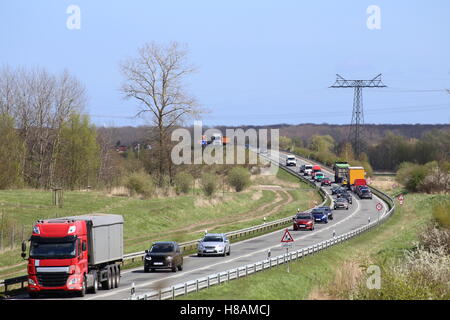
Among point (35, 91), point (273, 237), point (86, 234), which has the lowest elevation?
point (273, 237)

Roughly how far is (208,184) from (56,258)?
58272 mm

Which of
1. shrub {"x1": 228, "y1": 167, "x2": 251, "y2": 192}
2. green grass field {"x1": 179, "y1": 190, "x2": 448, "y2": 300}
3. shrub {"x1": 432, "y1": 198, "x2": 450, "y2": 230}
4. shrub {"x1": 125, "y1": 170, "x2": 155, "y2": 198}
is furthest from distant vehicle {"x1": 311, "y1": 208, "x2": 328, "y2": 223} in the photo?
shrub {"x1": 228, "y1": 167, "x2": 251, "y2": 192}

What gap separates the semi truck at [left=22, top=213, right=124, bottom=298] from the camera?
30.1 metres

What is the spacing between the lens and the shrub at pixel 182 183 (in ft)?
283

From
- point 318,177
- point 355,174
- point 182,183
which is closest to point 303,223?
point 182,183

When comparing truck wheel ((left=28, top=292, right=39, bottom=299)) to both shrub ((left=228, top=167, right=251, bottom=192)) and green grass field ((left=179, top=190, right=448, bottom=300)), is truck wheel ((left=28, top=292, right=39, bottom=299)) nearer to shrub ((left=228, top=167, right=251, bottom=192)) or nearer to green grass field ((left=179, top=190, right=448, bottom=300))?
green grass field ((left=179, top=190, right=448, bottom=300))

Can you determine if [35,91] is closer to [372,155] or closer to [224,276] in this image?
[224,276]

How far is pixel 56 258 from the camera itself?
30156 mm

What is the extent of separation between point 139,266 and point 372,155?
159167 millimetres

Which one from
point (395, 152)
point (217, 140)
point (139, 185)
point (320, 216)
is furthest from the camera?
point (395, 152)

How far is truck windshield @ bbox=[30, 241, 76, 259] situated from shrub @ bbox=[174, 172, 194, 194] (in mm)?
55597

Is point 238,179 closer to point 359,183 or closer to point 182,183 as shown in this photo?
point 359,183

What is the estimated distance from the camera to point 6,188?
75.4 meters
